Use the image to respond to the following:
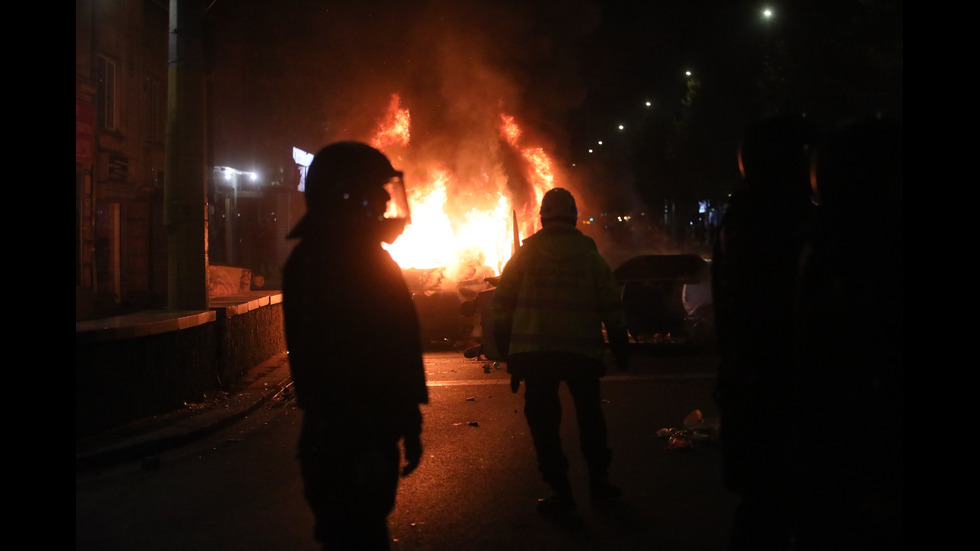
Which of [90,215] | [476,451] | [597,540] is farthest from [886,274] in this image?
[90,215]

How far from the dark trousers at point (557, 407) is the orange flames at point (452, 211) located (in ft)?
53.3

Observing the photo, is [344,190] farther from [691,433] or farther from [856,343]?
[691,433]

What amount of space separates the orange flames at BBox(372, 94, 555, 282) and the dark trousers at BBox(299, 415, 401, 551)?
18410 millimetres

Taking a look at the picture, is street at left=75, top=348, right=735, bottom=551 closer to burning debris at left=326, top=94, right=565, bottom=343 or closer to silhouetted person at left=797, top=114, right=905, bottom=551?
silhouetted person at left=797, top=114, right=905, bottom=551

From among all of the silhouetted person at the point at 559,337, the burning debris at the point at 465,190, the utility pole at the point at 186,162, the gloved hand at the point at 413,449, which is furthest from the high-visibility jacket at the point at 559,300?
the burning debris at the point at 465,190

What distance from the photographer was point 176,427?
6980 mm

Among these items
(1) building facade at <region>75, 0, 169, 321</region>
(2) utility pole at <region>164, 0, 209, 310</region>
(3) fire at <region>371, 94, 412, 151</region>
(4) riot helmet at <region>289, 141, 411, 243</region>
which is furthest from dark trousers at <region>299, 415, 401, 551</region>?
(3) fire at <region>371, 94, 412, 151</region>

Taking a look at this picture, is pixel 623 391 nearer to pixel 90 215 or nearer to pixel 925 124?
pixel 925 124

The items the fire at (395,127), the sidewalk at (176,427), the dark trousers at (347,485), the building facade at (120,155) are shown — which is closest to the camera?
the dark trousers at (347,485)

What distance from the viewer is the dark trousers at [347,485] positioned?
2.70 metres

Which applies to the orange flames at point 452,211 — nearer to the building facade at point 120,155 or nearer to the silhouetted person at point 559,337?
the building facade at point 120,155

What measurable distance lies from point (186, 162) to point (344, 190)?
259 inches

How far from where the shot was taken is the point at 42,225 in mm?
4684

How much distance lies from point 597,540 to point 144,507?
292cm
